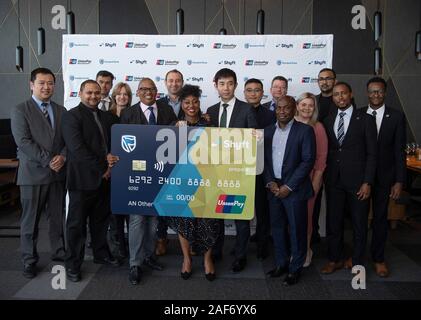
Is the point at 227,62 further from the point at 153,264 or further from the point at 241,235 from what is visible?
the point at 153,264

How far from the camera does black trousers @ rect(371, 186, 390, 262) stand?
3.34m

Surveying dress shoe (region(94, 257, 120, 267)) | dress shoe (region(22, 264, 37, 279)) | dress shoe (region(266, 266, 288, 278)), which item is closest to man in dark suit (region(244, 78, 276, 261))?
dress shoe (region(266, 266, 288, 278))

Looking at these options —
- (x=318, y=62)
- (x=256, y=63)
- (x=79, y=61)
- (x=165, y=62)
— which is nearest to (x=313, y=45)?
(x=318, y=62)

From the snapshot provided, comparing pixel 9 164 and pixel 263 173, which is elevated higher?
pixel 263 173

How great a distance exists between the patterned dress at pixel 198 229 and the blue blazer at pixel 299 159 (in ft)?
2.27

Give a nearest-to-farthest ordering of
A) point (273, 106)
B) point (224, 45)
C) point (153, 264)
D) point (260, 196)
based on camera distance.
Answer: point (153, 264)
point (260, 196)
point (273, 106)
point (224, 45)

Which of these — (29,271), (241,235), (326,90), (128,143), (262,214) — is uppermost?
(326,90)

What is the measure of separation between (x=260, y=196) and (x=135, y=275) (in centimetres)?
137

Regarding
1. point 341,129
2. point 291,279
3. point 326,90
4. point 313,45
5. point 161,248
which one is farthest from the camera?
point 313,45

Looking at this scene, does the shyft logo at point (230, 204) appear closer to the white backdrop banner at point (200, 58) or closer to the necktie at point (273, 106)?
the necktie at point (273, 106)

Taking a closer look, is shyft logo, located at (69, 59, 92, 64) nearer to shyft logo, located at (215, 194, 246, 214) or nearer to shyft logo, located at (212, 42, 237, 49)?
shyft logo, located at (212, 42, 237, 49)

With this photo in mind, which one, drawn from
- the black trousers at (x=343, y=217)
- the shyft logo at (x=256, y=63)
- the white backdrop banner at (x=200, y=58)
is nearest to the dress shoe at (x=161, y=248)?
the black trousers at (x=343, y=217)

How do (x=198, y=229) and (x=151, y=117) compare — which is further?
(x=151, y=117)

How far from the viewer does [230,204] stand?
310cm
